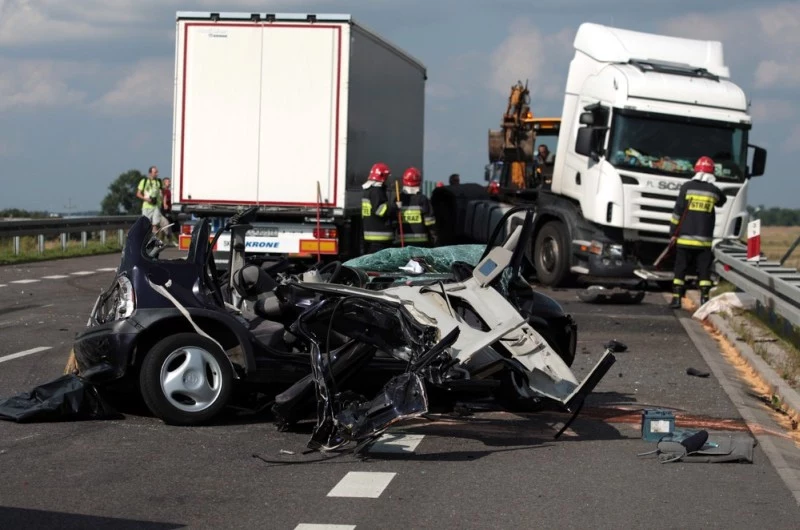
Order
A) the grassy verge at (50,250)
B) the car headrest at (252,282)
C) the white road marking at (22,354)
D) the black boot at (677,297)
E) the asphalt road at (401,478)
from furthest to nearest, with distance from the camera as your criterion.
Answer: the grassy verge at (50,250) → the black boot at (677,297) → the white road marking at (22,354) → the car headrest at (252,282) → the asphalt road at (401,478)

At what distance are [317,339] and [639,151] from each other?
1350 centimetres

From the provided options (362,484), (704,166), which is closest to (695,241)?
(704,166)

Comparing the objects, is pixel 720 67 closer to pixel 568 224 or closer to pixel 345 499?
pixel 568 224

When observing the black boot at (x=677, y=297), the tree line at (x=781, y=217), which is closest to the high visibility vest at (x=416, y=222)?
the black boot at (x=677, y=297)

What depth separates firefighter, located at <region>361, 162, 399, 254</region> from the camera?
17547 mm

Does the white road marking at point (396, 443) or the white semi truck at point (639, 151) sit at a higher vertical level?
the white semi truck at point (639, 151)

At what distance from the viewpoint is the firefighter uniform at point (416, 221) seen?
17.8 meters

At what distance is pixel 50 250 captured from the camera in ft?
105

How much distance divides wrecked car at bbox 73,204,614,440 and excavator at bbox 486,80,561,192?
627 inches

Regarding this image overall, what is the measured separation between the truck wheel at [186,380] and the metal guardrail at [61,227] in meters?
21.1

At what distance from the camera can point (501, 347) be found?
331 inches

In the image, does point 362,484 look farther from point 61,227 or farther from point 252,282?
point 61,227

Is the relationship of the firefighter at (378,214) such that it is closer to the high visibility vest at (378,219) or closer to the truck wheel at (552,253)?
the high visibility vest at (378,219)

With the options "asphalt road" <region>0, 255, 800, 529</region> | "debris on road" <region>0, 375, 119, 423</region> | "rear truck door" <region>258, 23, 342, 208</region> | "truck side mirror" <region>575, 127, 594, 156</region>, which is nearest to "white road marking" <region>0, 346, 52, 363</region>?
"asphalt road" <region>0, 255, 800, 529</region>
